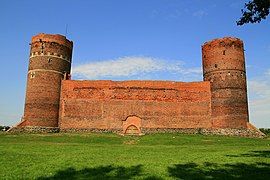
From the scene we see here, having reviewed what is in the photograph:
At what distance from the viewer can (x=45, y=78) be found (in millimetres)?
33438

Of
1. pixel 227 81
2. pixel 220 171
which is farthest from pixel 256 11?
pixel 227 81

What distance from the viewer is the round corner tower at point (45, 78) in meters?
32.9

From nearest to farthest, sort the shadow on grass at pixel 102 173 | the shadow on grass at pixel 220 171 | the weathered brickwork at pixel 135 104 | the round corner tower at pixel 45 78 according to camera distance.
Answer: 1. the shadow on grass at pixel 102 173
2. the shadow on grass at pixel 220 171
3. the round corner tower at pixel 45 78
4. the weathered brickwork at pixel 135 104

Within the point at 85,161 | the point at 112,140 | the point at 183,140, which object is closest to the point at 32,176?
the point at 85,161

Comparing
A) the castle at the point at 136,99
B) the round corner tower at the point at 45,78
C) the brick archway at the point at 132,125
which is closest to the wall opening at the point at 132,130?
the brick archway at the point at 132,125

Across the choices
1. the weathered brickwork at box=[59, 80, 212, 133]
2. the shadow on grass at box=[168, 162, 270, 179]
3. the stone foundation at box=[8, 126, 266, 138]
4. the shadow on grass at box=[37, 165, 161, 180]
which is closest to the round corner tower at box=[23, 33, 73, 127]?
the stone foundation at box=[8, 126, 266, 138]

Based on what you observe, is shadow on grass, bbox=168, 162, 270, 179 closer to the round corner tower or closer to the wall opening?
the wall opening

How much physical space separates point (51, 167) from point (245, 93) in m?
28.1

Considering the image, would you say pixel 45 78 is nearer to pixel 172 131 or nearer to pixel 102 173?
pixel 172 131

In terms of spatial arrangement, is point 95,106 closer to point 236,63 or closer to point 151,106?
point 151,106

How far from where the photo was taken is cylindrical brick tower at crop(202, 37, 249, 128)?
109 ft

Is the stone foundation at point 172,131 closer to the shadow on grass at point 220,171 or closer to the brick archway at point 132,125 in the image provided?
the brick archway at point 132,125

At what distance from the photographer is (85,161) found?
40.5 feet

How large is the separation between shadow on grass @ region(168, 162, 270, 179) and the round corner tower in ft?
79.0
